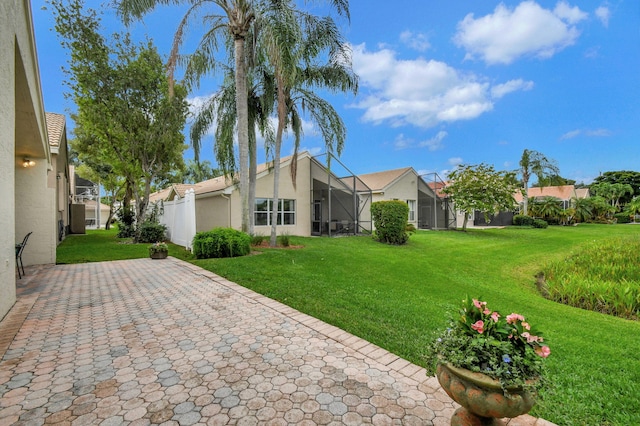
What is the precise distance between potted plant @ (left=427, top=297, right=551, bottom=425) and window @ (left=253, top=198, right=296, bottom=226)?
14351 mm

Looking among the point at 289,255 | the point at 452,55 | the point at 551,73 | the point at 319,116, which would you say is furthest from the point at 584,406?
the point at 551,73

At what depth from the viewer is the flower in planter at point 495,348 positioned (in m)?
1.79

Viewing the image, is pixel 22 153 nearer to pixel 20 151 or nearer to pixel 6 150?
pixel 20 151

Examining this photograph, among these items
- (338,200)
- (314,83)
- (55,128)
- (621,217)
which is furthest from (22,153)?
(621,217)

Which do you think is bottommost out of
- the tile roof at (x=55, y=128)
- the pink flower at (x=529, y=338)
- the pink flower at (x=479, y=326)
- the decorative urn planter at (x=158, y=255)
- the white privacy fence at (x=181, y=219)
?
the decorative urn planter at (x=158, y=255)

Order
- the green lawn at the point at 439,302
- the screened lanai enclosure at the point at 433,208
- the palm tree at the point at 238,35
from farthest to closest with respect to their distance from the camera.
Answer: the screened lanai enclosure at the point at 433,208
the palm tree at the point at 238,35
the green lawn at the point at 439,302

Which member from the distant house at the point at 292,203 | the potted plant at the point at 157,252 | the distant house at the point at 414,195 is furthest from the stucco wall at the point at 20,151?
the distant house at the point at 414,195

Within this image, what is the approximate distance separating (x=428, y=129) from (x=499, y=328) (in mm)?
32400

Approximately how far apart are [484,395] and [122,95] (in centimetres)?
1807

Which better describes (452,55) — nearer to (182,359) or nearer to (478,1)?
(478,1)

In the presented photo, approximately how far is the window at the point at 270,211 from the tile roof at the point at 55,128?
815cm

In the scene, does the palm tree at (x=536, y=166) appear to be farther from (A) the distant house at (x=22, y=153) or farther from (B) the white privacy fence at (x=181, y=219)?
(A) the distant house at (x=22, y=153)

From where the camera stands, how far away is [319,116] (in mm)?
12023

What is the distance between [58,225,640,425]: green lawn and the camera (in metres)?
2.80
